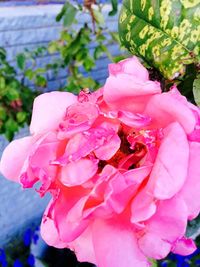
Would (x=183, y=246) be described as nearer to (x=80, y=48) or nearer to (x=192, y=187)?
(x=192, y=187)

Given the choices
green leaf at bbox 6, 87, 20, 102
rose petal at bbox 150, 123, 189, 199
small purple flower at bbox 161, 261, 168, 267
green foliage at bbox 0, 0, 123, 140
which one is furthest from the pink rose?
small purple flower at bbox 161, 261, 168, 267

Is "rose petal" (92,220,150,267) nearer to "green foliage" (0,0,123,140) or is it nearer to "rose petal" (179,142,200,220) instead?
"rose petal" (179,142,200,220)

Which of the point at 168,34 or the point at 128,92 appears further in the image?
the point at 168,34

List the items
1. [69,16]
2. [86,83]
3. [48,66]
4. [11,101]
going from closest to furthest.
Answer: [69,16] → [11,101] → [86,83] → [48,66]

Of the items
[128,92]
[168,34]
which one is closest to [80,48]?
[168,34]

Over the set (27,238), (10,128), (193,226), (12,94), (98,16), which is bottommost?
(27,238)

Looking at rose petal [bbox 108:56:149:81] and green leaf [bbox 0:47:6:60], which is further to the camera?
green leaf [bbox 0:47:6:60]

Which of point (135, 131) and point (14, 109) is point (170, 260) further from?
point (135, 131)
